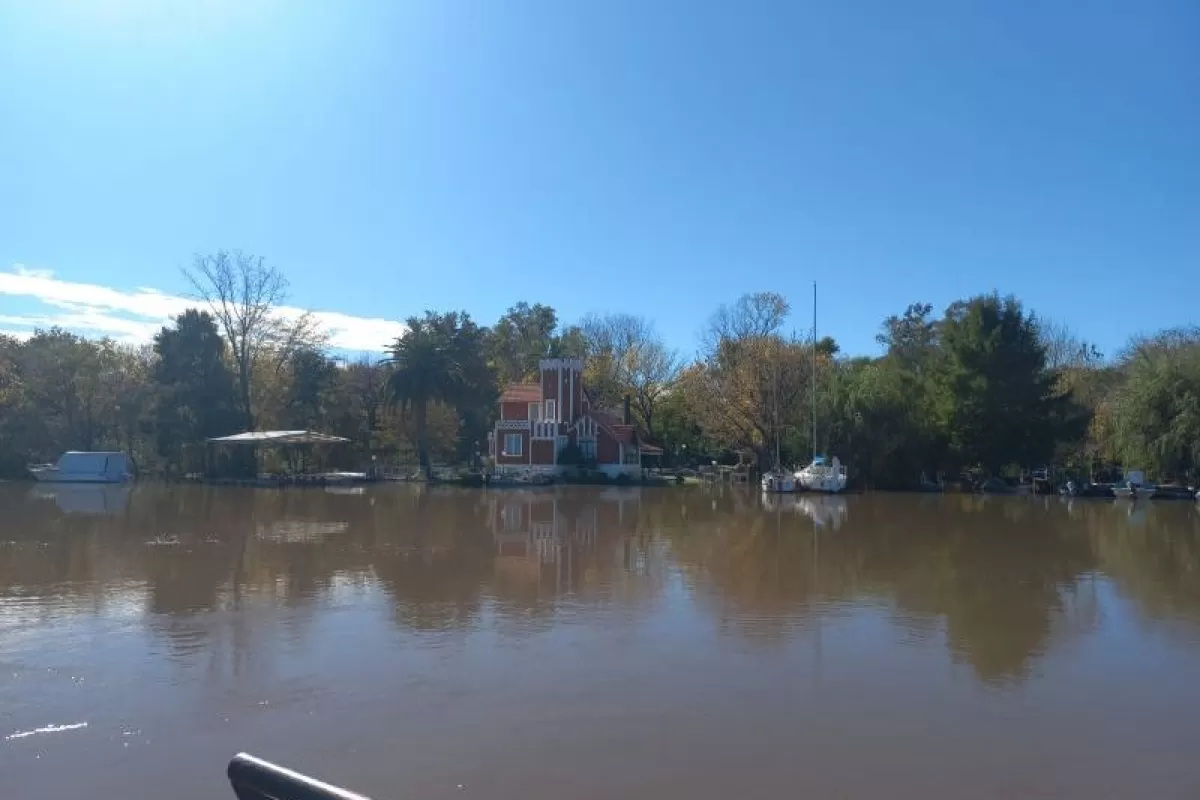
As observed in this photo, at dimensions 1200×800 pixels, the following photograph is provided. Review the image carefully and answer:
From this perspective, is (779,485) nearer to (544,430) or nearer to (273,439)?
(544,430)

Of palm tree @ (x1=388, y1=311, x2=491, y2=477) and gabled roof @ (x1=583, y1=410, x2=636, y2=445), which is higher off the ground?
palm tree @ (x1=388, y1=311, x2=491, y2=477)

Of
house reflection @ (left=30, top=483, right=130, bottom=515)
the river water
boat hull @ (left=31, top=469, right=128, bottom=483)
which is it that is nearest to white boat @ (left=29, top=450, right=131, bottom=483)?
boat hull @ (left=31, top=469, right=128, bottom=483)

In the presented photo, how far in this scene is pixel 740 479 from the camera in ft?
172

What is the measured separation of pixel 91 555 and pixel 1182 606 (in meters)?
20.8

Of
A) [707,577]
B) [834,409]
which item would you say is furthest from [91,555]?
[834,409]

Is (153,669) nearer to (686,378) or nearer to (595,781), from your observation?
(595,781)

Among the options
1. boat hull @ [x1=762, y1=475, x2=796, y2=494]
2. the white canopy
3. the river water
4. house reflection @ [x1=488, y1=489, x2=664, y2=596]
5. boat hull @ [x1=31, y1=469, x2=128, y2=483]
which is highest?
the white canopy

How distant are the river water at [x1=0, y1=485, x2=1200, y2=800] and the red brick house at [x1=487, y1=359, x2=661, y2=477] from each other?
28.8 m

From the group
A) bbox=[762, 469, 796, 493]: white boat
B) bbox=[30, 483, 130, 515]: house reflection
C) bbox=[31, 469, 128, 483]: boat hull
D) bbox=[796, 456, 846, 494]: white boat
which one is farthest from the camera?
bbox=[31, 469, 128, 483]: boat hull

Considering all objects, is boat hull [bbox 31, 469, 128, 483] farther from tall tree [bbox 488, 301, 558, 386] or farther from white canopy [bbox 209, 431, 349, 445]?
tall tree [bbox 488, 301, 558, 386]

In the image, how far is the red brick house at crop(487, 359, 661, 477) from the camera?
5044 centimetres

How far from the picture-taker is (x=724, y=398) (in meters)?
50.4

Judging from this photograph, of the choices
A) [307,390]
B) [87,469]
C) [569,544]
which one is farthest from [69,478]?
[569,544]

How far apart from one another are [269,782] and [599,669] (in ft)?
24.7
